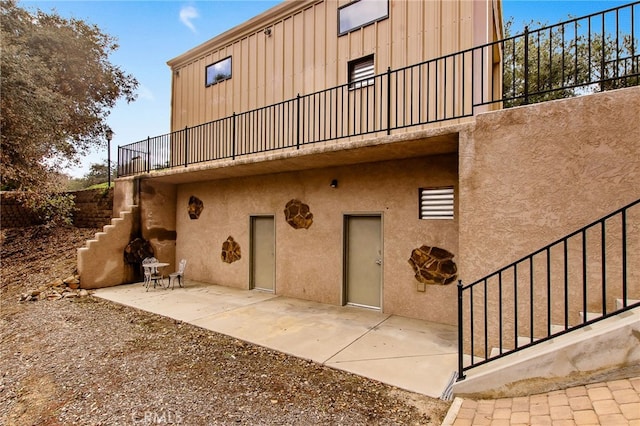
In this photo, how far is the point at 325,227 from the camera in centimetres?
695

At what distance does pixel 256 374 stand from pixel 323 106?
18.5ft

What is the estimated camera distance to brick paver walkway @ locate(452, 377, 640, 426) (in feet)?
7.25

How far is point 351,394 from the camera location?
3.35 meters

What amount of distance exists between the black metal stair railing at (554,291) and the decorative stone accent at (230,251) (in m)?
Result: 5.97

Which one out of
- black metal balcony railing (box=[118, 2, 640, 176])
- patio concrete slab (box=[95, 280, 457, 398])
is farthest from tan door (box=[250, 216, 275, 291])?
black metal balcony railing (box=[118, 2, 640, 176])

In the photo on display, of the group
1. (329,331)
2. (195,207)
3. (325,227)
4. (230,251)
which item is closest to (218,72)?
(195,207)

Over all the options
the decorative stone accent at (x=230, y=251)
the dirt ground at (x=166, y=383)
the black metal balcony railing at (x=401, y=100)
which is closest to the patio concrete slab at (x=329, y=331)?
the dirt ground at (x=166, y=383)

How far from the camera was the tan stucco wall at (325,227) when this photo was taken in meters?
5.69

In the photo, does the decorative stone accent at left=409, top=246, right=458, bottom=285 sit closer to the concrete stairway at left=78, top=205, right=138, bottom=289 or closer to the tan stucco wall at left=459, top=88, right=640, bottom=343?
the tan stucco wall at left=459, top=88, right=640, bottom=343

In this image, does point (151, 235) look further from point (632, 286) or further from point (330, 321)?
point (632, 286)

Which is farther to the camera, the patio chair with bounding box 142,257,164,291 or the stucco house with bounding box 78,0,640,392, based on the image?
the patio chair with bounding box 142,257,164,291

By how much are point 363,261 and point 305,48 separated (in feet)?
17.2

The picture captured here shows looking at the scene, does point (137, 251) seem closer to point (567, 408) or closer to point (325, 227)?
point (325, 227)

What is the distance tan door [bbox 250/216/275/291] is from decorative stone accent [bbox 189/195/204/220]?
2.03m
